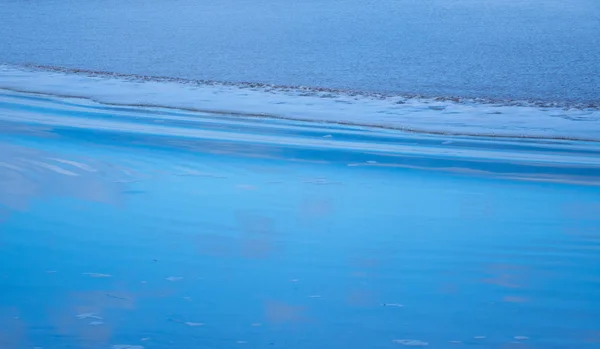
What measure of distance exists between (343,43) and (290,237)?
2.93 metres

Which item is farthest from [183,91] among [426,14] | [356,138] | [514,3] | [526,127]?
[514,3]

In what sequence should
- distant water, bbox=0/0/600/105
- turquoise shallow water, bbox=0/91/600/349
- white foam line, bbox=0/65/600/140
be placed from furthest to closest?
distant water, bbox=0/0/600/105 < white foam line, bbox=0/65/600/140 < turquoise shallow water, bbox=0/91/600/349

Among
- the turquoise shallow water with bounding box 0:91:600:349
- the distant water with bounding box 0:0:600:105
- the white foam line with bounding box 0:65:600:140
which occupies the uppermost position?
the distant water with bounding box 0:0:600:105

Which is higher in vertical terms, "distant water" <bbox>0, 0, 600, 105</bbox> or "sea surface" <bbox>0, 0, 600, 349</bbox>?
"distant water" <bbox>0, 0, 600, 105</bbox>

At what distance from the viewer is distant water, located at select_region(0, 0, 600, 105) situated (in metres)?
3.20

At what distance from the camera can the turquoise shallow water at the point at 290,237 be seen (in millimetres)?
1140

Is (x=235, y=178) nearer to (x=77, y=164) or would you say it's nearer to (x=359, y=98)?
(x=77, y=164)

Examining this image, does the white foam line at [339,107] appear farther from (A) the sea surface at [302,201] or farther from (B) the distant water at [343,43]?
(B) the distant water at [343,43]

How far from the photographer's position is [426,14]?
5.66 meters

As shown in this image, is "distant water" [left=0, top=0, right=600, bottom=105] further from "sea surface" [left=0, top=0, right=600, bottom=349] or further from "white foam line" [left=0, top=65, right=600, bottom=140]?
"white foam line" [left=0, top=65, right=600, bottom=140]

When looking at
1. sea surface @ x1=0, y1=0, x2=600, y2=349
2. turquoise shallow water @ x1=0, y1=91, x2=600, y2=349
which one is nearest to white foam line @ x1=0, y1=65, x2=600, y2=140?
sea surface @ x1=0, y1=0, x2=600, y2=349

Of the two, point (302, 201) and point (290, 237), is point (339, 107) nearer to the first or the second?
point (302, 201)

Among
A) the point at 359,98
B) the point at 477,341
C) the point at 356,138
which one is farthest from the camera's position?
the point at 359,98

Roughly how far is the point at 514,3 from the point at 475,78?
3245 millimetres
